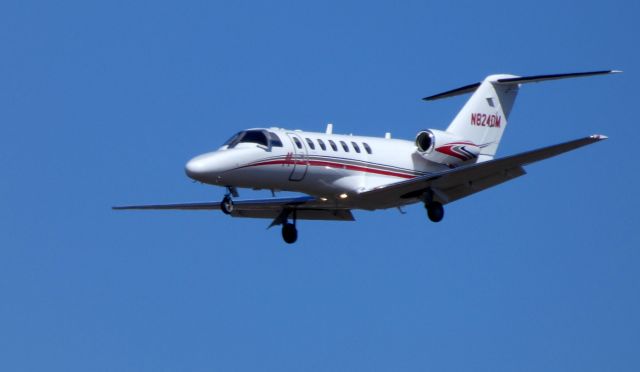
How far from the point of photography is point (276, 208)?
96.2ft

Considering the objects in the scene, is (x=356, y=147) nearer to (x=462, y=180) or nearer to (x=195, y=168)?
(x=462, y=180)

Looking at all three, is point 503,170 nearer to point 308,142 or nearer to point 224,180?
point 308,142

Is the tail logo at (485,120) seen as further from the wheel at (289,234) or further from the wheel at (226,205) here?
the wheel at (226,205)

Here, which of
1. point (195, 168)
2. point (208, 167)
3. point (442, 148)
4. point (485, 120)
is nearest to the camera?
point (195, 168)

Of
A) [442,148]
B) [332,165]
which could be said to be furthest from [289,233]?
[442,148]

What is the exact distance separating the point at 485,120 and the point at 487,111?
24 cm

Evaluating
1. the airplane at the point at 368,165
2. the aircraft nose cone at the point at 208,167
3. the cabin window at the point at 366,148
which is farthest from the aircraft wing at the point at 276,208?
the aircraft nose cone at the point at 208,167

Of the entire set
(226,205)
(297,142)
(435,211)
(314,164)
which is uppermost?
(297,142)

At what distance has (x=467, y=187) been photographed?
2817 cm

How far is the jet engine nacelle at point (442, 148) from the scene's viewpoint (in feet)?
95.1

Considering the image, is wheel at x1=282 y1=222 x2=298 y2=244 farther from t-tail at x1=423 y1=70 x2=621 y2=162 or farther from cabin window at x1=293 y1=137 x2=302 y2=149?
t-tail at x1=423 y1=70 x2=621 y2=162

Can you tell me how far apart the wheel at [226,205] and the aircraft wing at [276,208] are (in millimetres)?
2598

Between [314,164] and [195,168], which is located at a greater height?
[314,164]

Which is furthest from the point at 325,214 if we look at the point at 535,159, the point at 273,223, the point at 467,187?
the point at 535,159
